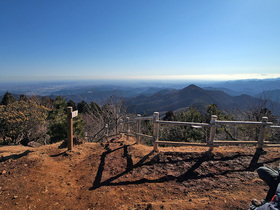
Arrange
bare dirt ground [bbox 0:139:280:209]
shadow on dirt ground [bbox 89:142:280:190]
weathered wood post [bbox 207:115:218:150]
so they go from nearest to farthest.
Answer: bare dirt ground [bbox 0:139:280:209] → shadow on dirt ground [bbox 89:142:280:190] → weathered wood post [bbox 207:115:218:150]

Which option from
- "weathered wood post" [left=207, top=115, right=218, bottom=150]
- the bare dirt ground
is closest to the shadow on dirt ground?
the bare dirt ground

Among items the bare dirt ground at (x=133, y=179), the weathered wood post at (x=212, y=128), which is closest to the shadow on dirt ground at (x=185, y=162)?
the bare dirt ground at (x=133, y=179)

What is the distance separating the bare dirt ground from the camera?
2.90 metres

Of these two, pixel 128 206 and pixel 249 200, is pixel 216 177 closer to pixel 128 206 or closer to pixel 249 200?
pixel 249 200

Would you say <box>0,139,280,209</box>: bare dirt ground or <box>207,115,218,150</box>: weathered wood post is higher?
<box>207,115,218,150</box>: weathered wood post

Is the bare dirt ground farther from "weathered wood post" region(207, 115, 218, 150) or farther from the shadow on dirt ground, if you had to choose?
"weathered wood post" region(207, 115, 218, 150)

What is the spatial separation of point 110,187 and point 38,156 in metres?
2.73

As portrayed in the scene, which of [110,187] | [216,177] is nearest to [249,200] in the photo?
[216,177]

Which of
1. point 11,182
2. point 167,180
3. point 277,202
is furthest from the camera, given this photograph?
point 167,180

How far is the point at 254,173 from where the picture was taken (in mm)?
3904

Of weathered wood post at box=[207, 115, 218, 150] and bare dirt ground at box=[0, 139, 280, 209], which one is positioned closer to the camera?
bare dirt ground at box=[0, 139, 280, 209]

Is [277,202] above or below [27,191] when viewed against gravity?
above

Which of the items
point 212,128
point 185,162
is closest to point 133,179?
point 185,162

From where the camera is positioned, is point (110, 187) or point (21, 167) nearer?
point (110, 187)
